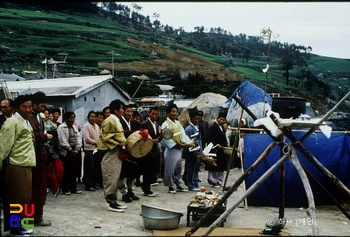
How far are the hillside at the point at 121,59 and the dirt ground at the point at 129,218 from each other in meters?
22.2

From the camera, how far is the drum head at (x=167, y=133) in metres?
9.14

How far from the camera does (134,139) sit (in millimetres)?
7621

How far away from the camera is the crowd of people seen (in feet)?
18.4

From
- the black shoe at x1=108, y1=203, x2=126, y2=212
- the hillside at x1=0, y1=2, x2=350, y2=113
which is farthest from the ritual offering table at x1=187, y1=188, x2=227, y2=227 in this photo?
the hillside at x1=0, y1=2, x2=350, y2=113

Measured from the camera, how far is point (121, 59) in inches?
2419

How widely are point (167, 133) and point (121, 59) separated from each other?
53647mm

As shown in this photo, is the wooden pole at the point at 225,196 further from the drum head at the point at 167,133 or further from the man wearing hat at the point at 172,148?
the man wearing hat at the point at 172,148

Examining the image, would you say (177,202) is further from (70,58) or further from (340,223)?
(70,58)

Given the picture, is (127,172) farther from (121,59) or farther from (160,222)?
(121,59)

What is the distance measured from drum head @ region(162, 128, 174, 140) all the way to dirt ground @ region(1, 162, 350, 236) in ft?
4.42

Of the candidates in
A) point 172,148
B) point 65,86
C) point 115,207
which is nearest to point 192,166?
point 172,148

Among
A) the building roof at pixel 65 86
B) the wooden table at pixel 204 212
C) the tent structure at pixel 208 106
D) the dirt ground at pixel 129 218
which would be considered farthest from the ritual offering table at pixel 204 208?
the building roof at pixel 65 86

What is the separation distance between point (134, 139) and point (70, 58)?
53.3 metres

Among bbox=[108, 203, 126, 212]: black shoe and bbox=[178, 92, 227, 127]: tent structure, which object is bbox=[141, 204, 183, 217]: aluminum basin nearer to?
bbox=[108, 203, 126, 212]: black shoe
